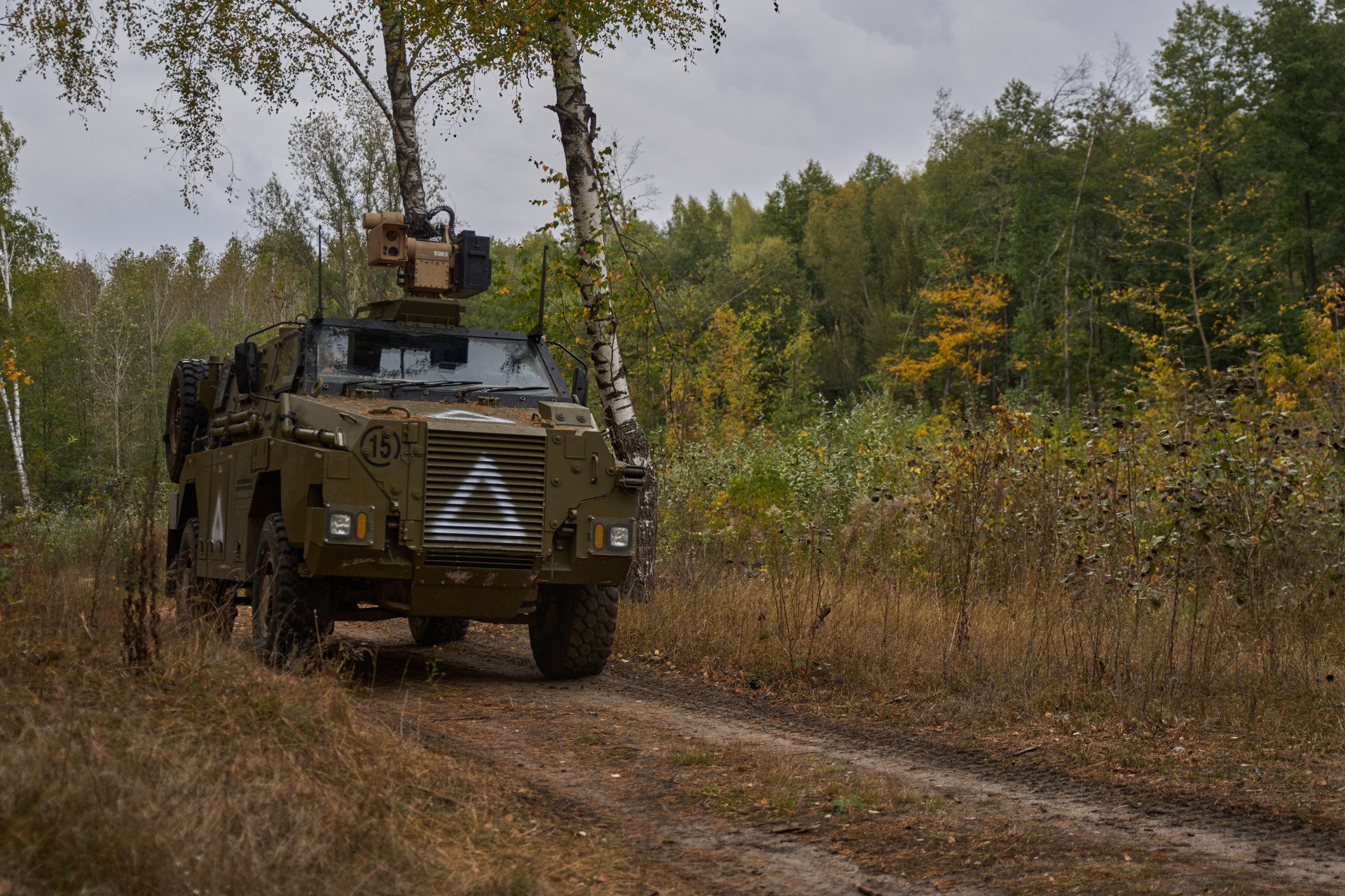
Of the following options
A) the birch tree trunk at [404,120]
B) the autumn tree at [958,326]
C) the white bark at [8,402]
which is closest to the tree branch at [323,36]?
the birch tree trunk at [404,120]

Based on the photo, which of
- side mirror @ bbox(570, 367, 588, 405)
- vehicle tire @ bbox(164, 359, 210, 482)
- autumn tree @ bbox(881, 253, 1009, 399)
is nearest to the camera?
side mirror @ bbox(570, 367, 588, 405)

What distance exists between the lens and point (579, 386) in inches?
364

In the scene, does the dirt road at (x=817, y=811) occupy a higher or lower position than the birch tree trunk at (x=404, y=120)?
lower

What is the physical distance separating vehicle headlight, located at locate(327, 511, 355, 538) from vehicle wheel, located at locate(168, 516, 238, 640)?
2.21 ft

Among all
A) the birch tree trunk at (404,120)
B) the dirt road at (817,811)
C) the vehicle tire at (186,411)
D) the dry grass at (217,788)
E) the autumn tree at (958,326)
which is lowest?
the dirt road at (817,811)

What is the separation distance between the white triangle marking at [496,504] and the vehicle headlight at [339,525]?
1.77ft

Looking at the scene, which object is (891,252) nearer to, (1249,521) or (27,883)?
(1249,521)

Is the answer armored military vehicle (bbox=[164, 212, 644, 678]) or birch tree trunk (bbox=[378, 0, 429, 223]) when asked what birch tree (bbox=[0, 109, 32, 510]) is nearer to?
birch tree trunk (bbox=[378, 0, 429, 223])

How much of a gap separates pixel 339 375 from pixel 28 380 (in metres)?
11.5

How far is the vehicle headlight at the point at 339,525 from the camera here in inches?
287

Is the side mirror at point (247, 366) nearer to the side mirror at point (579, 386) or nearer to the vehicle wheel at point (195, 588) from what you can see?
the vehicle wheel at point (195, 588)

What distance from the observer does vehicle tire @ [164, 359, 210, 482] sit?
1059 centimetres

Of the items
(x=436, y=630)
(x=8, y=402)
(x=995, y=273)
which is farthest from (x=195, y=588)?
(x=995, y=273)

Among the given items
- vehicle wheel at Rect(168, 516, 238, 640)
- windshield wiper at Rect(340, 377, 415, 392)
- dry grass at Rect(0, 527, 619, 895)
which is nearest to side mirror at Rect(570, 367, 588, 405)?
windshield wiper at Rect(340, 377, 415, 392)
